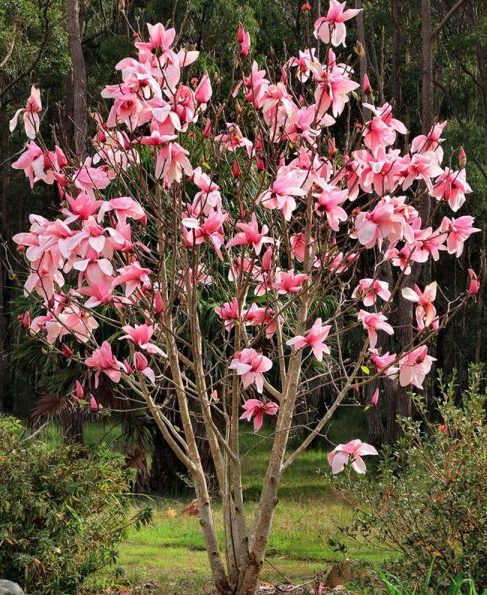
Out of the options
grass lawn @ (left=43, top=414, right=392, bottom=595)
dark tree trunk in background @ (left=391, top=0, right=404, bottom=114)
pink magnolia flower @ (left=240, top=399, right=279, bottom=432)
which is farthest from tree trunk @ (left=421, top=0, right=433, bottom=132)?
pink magnolia flower @ (left=240, top=399, right=279, bottom=432)

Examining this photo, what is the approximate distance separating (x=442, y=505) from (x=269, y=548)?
15.3 ft

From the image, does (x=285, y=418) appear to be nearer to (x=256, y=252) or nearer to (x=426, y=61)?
(x=256, y=252)

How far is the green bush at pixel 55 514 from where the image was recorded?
644cm

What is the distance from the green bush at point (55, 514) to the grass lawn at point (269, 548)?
0.34 metres

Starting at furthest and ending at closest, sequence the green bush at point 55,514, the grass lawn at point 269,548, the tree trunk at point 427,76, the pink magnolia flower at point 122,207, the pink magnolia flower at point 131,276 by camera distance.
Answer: the tree trunk at point 427,76 < the grass lawn at point 269,548 < the green bush at point 55,514 < the pink magnolia flower at point 131,276 < the pink magnolia flower at point 122,207

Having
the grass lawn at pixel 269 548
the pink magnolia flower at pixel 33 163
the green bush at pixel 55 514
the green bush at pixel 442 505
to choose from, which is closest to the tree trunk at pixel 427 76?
the grass lawn at pixel 269 548

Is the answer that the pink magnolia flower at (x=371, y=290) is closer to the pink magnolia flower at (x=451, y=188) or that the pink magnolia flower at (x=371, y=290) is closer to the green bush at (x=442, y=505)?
the pink magnolia flower at (x=451, y=188)

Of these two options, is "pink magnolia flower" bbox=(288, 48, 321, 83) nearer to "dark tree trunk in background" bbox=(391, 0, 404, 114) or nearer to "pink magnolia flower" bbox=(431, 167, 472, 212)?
"pink magnolia flower" bbox=(431, 167, 472, 212)

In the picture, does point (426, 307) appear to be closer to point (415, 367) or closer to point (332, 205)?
point (415, 367)

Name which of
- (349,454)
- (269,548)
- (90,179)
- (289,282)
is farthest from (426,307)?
(269,548)

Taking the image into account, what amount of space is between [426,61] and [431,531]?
12579 millimetres

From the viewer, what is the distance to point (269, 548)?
32.5ft

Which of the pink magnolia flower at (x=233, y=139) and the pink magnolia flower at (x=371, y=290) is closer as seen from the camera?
the pink magnolia flower at (x=371, y=290)

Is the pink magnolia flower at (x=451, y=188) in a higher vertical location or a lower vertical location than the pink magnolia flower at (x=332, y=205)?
higher
